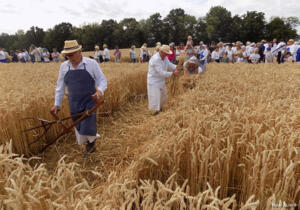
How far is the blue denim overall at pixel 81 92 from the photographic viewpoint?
314cm

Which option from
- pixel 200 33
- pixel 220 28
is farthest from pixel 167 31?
pixel 220 28

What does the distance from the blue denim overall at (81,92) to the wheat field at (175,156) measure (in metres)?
0.58

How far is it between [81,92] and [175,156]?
85.4 inches

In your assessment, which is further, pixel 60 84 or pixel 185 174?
pixel 60 84

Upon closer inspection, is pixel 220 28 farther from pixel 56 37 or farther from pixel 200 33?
pixel 56 37

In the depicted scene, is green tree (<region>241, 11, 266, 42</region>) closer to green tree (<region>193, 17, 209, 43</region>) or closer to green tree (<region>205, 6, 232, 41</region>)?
green tree (<region>205, 6, 232, 41</region>)

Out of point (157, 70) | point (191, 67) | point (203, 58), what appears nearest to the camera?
point (157, 70)

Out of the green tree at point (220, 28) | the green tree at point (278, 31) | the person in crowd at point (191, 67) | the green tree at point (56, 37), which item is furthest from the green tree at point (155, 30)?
the person in crowd at point (191, 67)

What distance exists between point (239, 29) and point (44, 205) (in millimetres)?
67260

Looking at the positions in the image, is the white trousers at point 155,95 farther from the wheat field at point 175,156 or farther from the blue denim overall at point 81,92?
the blue denim overall at point 81,92

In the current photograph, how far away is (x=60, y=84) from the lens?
10.7ft

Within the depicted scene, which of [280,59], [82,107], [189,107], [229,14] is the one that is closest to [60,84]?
[82,107]

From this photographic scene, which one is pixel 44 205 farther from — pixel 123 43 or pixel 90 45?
pixel 90 45

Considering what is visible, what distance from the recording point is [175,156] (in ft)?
5.33
